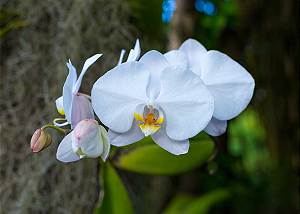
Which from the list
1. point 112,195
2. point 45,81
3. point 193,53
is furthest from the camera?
point 45,81

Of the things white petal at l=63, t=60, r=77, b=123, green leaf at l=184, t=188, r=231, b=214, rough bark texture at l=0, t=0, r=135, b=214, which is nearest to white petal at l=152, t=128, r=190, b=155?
white petal at l=63, t=60, r=77, b=123

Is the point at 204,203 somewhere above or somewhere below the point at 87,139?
below

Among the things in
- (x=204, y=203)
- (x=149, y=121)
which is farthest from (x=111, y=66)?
(x=149, y=121)

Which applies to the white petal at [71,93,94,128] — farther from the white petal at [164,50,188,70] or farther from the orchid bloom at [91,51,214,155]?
the white petal at [164,50,188,70]

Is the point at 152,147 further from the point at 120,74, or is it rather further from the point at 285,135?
the point at 285,135

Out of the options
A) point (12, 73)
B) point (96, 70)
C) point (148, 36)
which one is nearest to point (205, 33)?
point (148, 36)

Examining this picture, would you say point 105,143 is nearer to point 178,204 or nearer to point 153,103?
point 153,103
